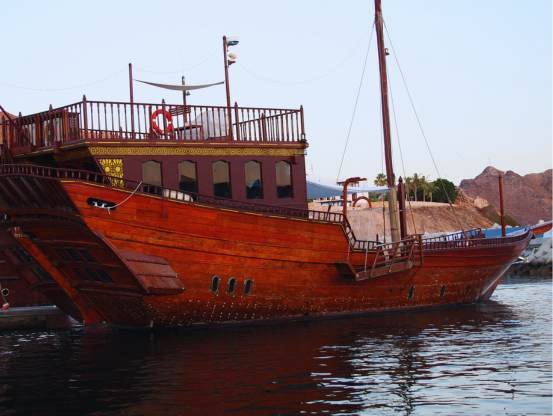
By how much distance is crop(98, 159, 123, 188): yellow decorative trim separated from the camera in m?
18.7

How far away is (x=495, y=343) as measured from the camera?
53.3 ft

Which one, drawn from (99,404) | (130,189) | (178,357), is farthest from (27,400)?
(130,189)

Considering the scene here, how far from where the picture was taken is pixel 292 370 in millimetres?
13547

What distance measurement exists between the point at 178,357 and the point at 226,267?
12.6 feet

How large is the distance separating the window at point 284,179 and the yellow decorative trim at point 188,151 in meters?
0.30

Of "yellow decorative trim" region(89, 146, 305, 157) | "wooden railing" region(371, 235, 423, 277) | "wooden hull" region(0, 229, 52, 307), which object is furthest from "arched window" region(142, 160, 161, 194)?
"wooden railing" region(371, 235, 423, 277)

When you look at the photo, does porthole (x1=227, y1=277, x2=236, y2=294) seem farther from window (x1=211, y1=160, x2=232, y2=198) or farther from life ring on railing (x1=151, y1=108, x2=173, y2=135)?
life ring on railing (x1=151, y1=108, x2=173, y2=135)

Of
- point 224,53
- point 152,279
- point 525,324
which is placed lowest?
point 525,324

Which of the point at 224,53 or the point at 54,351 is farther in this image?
the point at 224,53

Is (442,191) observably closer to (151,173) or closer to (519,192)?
(519,192)

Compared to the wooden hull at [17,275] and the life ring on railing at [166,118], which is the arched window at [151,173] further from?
the wooden hull at [17,275]

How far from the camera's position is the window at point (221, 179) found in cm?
2058

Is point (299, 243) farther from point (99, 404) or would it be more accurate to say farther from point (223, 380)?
point (99, 404)

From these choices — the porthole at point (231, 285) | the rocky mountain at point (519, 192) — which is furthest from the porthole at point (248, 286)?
the rocky mountain at point (519, 192)
